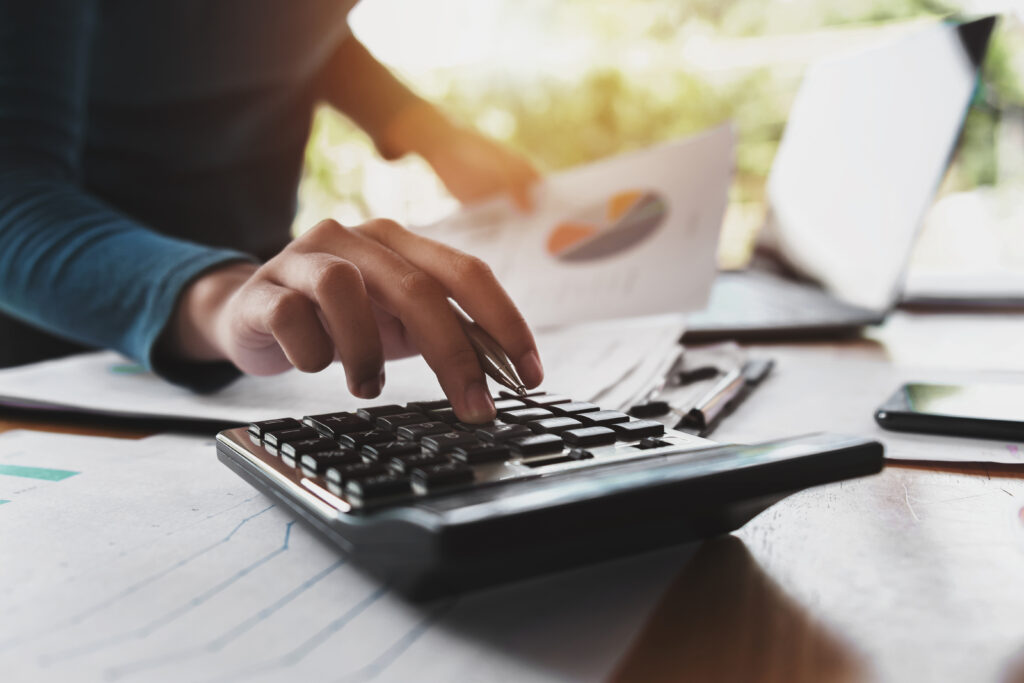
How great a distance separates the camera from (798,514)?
311 millimetres

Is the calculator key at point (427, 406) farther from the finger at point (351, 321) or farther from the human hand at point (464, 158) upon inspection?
the human hand at point (464, 158)

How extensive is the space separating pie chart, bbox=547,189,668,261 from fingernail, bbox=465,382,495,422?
45 cm

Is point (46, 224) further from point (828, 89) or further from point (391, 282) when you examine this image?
point (828, 89)

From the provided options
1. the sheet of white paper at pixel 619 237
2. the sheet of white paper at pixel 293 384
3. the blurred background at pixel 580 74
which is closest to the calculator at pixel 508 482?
the sheet of white paper at pixel 293 384

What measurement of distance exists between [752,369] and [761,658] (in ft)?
1.25

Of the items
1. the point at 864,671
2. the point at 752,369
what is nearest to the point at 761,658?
the point at 864,671

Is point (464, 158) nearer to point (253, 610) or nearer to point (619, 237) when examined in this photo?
point (619, 237)

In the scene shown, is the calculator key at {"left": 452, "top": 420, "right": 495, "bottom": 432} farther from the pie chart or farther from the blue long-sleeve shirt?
the pie chart

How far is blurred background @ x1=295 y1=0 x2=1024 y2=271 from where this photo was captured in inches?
93.1

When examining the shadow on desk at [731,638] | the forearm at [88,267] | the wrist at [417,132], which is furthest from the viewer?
the wrist at [417,132]

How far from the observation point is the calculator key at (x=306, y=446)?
307 millimetres

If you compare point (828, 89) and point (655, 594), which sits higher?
point (828, 89)

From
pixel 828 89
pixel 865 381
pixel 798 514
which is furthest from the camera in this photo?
pixel 828 89

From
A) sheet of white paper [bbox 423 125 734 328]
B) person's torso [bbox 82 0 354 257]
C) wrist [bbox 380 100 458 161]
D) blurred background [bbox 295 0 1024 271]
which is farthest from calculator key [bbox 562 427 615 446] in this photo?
blurred background [bbox 295 0 1024 271]
